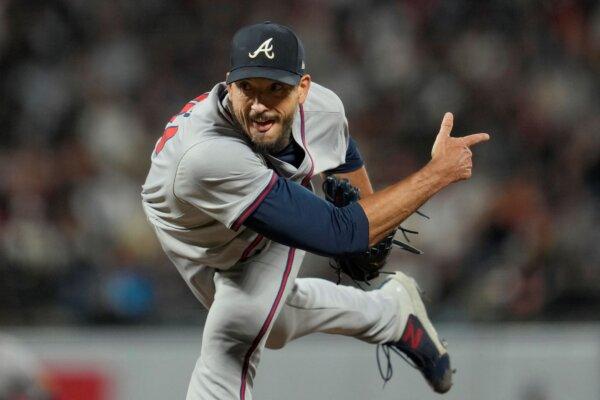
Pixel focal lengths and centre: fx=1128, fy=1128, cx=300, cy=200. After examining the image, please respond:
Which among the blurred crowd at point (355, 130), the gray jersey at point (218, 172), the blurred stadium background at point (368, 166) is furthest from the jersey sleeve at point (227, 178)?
the blurred crowd at point (355, 130)

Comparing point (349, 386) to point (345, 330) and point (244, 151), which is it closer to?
point (345, 330)

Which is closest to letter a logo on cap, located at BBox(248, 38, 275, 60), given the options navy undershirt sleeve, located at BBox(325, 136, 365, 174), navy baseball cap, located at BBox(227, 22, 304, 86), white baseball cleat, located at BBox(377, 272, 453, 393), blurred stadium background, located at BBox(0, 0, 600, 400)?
navy baseball cap, located at BBox(227, 22, 304, 86)

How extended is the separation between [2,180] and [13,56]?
0.92 meters

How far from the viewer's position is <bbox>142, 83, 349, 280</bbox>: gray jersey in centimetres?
251

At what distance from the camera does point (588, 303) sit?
4.81m

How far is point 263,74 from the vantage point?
2480mm

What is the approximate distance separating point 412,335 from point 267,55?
1121 mm

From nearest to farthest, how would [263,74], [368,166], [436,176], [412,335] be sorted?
1. [263,74]
2. [436,176]
3. [412,335]
4. [368,166]

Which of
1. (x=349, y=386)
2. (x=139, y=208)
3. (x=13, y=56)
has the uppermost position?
(x=13, y=56)

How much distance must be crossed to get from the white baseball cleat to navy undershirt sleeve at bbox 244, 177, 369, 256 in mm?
727

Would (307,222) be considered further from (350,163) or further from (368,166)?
(368,166)

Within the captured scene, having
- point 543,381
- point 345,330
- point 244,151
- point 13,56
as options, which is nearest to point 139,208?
point 13,56

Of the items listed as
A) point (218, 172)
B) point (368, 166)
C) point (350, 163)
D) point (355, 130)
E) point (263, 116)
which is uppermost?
point (263, 116)

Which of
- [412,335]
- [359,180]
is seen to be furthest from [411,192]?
[412,335]
